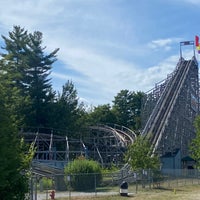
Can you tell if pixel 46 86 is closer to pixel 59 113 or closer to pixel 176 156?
pixel 59 113

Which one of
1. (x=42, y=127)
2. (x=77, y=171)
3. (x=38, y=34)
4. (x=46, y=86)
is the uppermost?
(x=38, y=34)

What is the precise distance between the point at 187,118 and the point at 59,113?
18973mm

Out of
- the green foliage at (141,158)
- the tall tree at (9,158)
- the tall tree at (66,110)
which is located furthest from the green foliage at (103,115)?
the tall tree at (9,158)

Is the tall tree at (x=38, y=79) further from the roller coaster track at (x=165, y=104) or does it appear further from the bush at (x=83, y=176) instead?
the bush at (x=83, y=176)

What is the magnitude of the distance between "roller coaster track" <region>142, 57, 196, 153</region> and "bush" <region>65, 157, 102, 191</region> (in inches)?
591

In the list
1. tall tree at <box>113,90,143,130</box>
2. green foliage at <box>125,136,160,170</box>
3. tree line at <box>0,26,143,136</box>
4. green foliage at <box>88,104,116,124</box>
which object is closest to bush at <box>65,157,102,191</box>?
green foliage at <box>125,136,160,170</box>

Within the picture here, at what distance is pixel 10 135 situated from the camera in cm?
1522

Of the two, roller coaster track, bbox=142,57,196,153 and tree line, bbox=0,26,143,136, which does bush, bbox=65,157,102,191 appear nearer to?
roller coaster track, bbox=142,57,196,153

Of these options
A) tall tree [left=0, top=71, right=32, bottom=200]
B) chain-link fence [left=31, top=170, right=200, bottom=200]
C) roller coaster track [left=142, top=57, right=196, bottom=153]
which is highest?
roller coaster track [left=142, top=57, right=196, bottom=153]

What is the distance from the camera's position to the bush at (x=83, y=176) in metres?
33.6

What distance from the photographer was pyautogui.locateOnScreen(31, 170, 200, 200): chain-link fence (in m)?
32.6

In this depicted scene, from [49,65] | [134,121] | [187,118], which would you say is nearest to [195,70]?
[187,118]

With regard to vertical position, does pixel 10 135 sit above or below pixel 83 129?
below

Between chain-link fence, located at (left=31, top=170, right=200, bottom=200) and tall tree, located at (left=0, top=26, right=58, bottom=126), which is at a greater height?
tall tree, located at (left=0, top=26, right=58, bottom=126)
